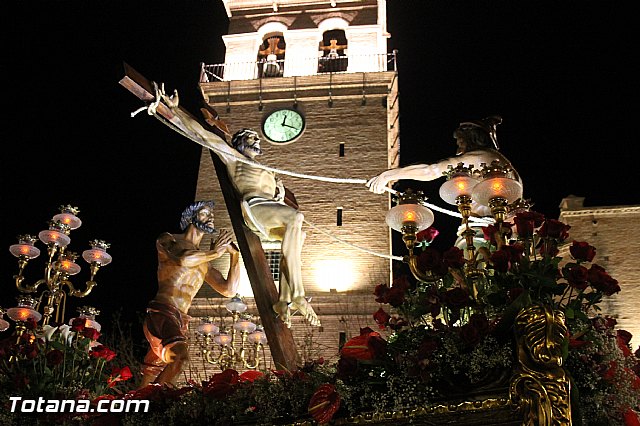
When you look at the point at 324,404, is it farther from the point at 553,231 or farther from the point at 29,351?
the point at 29,351

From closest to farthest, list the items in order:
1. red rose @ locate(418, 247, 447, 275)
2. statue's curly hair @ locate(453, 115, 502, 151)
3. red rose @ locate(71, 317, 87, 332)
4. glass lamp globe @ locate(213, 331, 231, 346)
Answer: red rose @ locate(418, 247, 447, 275) < red rose @ locate(71, 317, 87, 332) < statue's curly hair @ locate(453, 115, 502, 151) < glass lamp globe @ locate(213, 331, 231, 346)

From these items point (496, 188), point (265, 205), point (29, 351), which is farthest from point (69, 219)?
point (496, 188)

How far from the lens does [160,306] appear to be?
8945mm

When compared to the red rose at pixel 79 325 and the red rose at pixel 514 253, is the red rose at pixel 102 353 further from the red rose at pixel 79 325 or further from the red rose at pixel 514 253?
the red rose at pixel 514 253

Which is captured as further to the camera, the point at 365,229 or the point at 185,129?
the point at 365,229

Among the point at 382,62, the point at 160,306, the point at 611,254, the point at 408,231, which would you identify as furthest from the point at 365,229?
the point at 408,231

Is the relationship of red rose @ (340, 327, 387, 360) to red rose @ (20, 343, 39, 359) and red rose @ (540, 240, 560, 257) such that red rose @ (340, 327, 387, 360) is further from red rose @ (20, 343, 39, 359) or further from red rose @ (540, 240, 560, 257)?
red rose @ (20, 343, 39, 359)

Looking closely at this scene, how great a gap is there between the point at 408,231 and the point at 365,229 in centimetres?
1815

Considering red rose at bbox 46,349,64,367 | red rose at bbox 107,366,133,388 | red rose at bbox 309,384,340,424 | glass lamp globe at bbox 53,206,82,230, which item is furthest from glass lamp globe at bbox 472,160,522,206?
glass lamp globe at bbox 53,206,82,230

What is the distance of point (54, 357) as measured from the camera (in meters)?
7.14

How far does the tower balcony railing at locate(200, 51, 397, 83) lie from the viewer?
93.4 ft

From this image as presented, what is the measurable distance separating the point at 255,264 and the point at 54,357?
8.35 ft

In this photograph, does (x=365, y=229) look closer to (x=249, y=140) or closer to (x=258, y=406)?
(x=249, y=140)

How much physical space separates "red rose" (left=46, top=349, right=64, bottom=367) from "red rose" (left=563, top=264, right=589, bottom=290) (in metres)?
4.62
